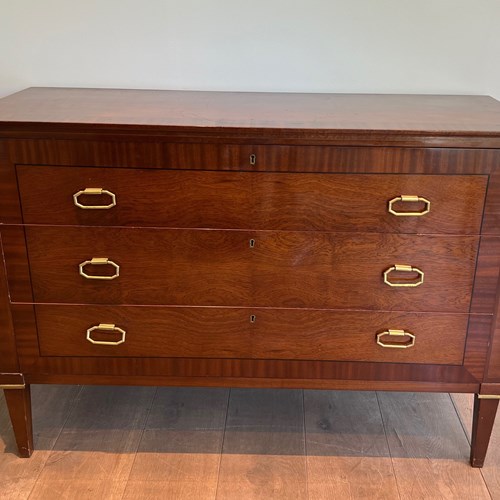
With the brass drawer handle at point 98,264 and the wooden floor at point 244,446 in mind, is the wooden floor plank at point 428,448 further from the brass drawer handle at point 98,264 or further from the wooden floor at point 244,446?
the brass drawer handle at point 98,264

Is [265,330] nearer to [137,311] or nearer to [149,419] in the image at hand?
[137,311]

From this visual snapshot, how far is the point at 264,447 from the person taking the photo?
1.69 m

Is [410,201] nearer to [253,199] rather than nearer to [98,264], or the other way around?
[253,199]

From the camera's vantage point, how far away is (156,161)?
1353 mm

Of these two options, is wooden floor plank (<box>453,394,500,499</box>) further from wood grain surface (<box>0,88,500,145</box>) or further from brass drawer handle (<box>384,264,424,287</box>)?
wood grain surface (<box>0,88,500,145</box>)

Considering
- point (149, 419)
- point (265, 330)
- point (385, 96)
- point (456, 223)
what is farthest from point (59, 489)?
point (385, 96)

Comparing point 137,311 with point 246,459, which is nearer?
point 137,311

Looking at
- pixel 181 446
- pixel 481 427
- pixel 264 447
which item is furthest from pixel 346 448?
pixel 181 446

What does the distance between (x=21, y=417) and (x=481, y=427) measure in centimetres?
127

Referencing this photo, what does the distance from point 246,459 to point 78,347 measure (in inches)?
22.4

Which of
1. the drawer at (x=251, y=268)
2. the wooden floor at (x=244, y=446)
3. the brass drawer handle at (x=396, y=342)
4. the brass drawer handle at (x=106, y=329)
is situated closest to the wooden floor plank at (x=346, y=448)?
the wooden floor at (x=244, y=446)

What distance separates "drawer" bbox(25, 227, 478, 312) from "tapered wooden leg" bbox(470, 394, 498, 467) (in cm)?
30

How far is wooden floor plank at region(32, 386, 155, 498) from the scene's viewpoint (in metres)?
1.56

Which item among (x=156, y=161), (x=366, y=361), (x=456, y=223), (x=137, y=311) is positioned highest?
(x=156, y=161)
